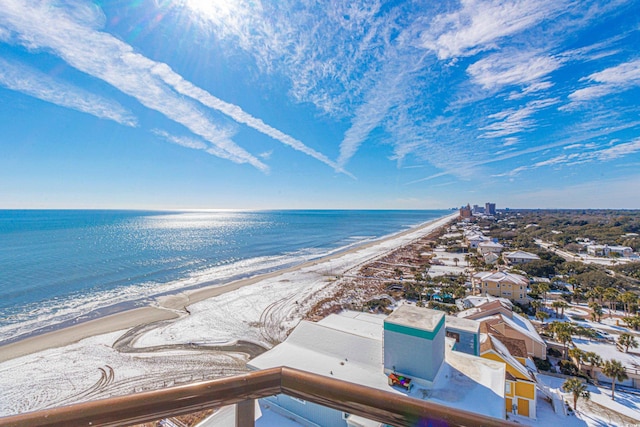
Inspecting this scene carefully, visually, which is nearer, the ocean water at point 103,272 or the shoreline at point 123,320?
the shoreline at point 123,320

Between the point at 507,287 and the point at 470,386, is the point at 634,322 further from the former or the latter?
the point at 470,386

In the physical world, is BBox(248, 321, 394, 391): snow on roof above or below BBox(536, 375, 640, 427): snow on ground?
above

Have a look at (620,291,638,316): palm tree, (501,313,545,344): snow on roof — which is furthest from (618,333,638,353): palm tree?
(620,291,638,316): palm tree

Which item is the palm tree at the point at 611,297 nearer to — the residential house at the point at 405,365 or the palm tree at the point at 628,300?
the palm tree at the point at 628,300

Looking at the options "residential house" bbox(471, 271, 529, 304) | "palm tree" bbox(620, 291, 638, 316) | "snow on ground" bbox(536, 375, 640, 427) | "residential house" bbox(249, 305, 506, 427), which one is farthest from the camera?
"residential house" bbox(471, 271, 529, 304)

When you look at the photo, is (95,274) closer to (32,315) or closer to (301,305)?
(32,315)

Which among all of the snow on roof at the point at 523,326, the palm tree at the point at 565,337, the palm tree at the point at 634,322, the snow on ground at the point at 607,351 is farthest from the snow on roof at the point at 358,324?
the palm tree at the point at 634,322

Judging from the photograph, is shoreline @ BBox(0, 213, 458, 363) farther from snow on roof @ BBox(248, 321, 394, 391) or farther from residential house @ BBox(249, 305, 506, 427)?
residential house @ BBox(249, 305, 506, 427)
